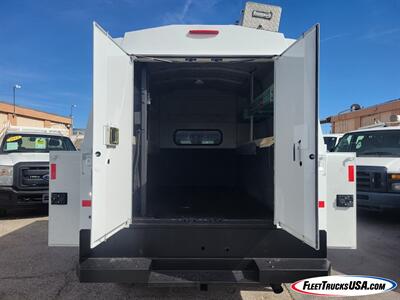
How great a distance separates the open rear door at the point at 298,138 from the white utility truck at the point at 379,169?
4.32 meters

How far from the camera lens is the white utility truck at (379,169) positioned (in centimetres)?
635

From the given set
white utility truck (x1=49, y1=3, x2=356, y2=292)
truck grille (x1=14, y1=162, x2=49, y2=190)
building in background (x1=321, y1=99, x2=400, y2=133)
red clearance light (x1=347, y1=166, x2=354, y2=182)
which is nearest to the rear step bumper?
white utility truck (x1=49, y1=3, x2=356, y2=292)

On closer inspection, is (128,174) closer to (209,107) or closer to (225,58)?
(225,58)

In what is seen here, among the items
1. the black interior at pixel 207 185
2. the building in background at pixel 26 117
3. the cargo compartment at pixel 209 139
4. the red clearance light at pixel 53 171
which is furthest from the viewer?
the building in background at pixel 26 117

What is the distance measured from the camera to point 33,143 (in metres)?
7.89

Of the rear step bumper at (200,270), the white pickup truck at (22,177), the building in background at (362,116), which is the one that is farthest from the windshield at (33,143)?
the building in background at (362,116)

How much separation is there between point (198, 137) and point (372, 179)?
3466mm

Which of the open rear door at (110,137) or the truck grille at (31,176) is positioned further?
the truck grille at (31,176)

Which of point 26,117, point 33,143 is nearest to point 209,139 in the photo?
point 33,143

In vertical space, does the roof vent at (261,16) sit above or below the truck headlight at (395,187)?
above

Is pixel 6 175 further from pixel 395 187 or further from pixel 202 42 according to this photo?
pixel 395 187

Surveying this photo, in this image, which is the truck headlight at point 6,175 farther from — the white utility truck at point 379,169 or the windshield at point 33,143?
the white utility truck at point 379,169

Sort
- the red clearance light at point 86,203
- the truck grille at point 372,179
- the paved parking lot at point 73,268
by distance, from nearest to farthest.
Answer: the red clearance light at point 86,203 < the paved parking lot at point 73,268 < the truck grille at point 372,179

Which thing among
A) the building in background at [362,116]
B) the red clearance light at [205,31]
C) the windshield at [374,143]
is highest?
the building in background at [362,116]
